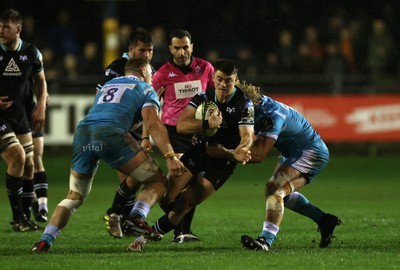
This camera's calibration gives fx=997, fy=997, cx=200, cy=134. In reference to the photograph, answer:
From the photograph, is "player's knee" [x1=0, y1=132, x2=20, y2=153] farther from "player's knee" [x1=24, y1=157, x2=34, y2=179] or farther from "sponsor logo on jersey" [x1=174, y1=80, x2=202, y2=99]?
"sponsor logo on jersey" [x1=174, y1=80, x2=202, y2=99]

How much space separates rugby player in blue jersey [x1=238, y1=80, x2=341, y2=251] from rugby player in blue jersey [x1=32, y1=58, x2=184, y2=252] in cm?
102

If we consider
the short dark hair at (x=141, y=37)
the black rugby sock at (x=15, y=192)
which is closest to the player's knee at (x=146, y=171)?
the short dark hair at (x=141, y=37)

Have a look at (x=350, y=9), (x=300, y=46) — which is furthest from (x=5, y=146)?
(x=350, y=9)

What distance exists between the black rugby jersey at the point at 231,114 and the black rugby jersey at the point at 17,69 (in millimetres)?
2892

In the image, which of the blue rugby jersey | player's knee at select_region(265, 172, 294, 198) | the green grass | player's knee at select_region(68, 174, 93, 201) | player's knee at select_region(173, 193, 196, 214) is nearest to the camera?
the green grass

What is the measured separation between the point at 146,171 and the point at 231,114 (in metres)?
1.07

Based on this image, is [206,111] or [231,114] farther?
[231,114]

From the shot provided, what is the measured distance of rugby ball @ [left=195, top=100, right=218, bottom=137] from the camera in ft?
31.3

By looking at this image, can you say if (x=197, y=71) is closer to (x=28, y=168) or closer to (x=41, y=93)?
(x=41, y=93)

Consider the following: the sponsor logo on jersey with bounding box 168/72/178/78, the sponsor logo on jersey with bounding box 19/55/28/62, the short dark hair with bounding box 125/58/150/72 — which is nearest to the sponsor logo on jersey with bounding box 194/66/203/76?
the sponsor logo on jersey with bounding box 168/72/178/78

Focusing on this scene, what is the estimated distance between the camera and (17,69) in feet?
38.8

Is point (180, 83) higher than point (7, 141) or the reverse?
higher

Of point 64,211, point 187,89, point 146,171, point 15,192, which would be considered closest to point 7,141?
point 15,192

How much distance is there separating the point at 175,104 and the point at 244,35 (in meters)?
12.7
